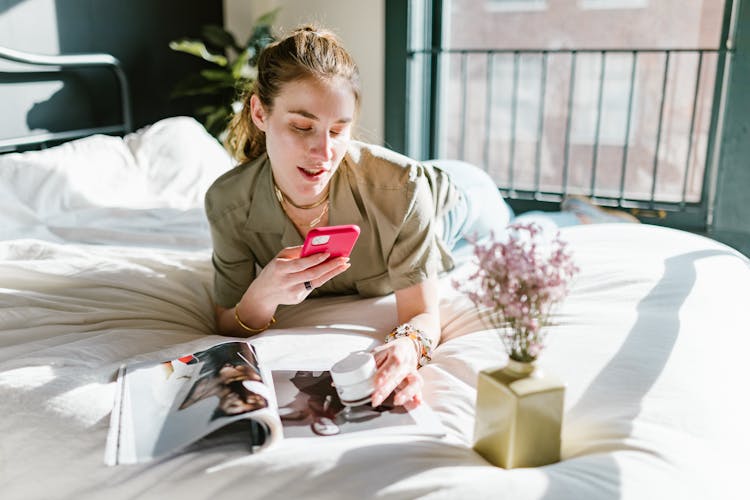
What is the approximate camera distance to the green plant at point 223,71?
9.89ft

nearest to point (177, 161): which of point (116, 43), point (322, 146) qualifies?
point (116, 43)

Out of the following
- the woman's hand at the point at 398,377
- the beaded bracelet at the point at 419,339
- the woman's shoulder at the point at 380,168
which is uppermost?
the woman's shoulder at the point at 380,168

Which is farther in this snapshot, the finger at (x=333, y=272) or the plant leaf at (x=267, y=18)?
the plant leaf at (x=267, y=18)

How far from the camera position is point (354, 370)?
0.90 meters

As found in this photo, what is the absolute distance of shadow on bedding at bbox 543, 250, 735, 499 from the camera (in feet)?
2.55

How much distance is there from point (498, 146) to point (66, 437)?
4.70 metres

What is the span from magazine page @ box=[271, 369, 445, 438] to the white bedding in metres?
0.03

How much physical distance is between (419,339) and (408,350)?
15cm

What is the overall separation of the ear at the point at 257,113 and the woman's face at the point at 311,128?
0.06 metres

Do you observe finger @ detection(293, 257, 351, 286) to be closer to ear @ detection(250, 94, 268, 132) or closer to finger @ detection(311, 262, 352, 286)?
finger @ detection(311, 262, 352, 286)

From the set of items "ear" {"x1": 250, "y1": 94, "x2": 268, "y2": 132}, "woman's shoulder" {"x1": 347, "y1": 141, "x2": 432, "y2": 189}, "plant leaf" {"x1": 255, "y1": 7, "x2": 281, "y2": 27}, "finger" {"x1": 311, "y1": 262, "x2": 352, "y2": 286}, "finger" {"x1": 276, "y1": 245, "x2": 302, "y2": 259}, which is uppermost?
"plant leaf" {"x1": 255, "y1": 7, "x2": 281, "y2": 27}

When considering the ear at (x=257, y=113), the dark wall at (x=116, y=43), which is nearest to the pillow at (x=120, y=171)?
the dark wall at (x=116, y=43)

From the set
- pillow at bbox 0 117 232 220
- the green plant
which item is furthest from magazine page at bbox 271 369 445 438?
the green plant

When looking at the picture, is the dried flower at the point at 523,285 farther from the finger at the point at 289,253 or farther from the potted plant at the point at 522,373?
the finger at the point at 289,253
